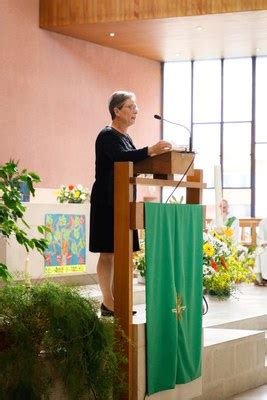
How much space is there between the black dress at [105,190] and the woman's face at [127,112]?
0.08m

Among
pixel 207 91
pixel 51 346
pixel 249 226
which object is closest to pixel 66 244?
pixel 51 346

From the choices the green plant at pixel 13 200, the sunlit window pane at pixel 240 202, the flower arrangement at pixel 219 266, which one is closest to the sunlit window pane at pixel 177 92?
the sunlit window pane at pixel 240 202

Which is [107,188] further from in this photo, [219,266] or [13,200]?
[219,266]

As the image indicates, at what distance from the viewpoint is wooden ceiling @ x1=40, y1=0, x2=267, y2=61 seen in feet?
43.2

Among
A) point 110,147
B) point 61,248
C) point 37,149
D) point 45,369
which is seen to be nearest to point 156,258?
point 110,147

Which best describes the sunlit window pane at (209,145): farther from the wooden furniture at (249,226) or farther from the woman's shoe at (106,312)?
the woman's shoe at (106,312)

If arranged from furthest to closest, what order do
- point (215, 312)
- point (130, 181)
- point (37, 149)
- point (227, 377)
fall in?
point (37, 149)
point (215, 312)
point (227, 377)
point (130, 181)

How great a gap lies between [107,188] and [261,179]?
473 inches

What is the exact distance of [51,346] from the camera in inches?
176

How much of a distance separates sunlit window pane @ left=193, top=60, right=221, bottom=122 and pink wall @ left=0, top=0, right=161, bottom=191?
134 centimetres

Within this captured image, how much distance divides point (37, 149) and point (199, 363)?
8.82 m

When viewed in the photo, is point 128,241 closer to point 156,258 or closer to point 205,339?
point 156,258

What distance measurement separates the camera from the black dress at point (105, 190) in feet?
17.3

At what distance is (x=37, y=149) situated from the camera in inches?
554
